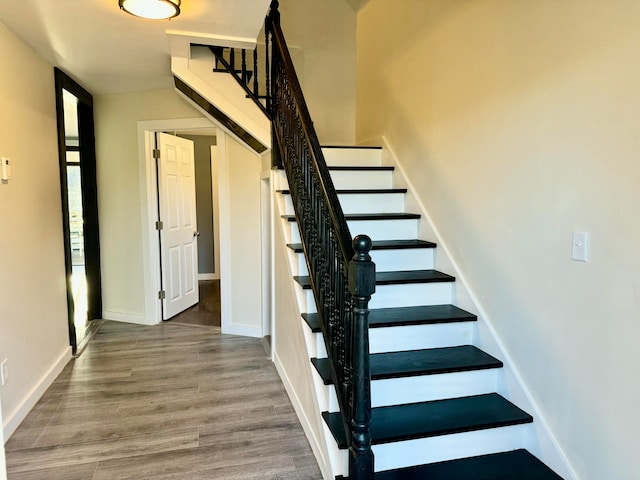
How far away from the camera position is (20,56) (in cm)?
276

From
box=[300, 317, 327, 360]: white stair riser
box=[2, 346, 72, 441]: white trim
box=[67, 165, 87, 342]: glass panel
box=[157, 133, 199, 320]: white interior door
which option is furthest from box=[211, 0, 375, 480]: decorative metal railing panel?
box=[67, 165, 87, 342]: glass panel

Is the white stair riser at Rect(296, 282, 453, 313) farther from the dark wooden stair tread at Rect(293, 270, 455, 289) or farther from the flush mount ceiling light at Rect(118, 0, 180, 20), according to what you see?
the flush mount ceiling light at Rect(118, 0, 180, 20)

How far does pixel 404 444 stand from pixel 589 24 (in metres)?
1.86

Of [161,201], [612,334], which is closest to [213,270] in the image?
[161,201]

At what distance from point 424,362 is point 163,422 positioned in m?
1.61

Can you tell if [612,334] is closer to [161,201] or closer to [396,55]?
[396,55]

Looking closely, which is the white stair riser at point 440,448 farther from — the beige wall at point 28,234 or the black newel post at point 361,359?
the beige wall at point 28,234

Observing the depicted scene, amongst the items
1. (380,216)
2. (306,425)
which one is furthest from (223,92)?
(306,425)

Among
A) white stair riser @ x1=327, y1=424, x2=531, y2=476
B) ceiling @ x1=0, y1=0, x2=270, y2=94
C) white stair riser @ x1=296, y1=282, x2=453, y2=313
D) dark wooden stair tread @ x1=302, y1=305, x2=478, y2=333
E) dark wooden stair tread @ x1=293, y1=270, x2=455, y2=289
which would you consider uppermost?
ceiling @ x1=0, y1=0, x2=270, y2=94

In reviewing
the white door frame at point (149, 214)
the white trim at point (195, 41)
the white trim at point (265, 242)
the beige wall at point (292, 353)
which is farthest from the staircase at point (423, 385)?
the white door frame at point (149, 214)

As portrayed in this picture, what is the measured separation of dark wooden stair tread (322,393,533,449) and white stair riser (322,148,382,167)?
201 centimetres

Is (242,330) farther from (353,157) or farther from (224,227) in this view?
(353,157)

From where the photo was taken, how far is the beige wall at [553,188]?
61.2 inches

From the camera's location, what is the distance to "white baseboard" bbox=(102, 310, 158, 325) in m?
4.54
